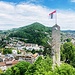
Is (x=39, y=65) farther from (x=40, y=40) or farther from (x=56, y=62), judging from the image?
(x=40, y=40)

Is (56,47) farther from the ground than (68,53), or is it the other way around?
(56,47)

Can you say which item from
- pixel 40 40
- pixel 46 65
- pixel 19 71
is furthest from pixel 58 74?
pixel 40 40

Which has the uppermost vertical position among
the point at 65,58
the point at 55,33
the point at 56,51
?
the point at 55,33

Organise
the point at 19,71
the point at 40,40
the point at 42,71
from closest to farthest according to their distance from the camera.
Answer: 1. the point at 42,71
2. the point at 19,71
3. the point at 40,40

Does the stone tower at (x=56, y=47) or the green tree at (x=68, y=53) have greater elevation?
the stone tower at (x=56, y=47)

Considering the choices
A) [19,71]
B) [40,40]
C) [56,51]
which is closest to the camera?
[56,51]

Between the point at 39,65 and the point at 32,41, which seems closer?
the point at 39,65

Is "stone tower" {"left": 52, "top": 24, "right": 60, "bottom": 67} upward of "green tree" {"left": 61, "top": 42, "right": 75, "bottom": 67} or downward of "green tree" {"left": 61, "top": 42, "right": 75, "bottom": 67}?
upward

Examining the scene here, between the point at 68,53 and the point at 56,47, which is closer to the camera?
the point at 56,47

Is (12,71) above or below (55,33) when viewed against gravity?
below

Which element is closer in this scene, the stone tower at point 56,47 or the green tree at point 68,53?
the stone tower at point 56,47

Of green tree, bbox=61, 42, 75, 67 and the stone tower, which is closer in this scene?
the stone tower
